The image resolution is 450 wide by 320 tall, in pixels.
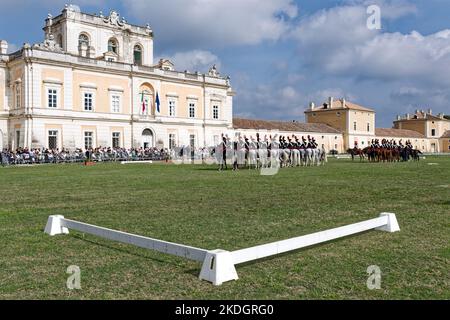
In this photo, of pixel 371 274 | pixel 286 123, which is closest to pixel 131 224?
pixel 371 274

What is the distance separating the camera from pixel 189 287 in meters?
4.32

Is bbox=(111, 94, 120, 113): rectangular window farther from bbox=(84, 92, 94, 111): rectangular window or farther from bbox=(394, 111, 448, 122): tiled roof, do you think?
bbox=(394, 111, 448, 122): tiled roof

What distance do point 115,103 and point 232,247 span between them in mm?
44496

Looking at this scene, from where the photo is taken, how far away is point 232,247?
578 cm

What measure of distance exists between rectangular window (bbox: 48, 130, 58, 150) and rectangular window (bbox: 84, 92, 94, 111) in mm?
4329

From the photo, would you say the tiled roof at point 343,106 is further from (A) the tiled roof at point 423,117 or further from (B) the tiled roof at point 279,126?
(A) the tiled roof at point 423,117

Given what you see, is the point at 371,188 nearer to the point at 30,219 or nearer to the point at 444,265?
the point at 444,265

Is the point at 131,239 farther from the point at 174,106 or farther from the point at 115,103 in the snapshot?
the point at 174,106

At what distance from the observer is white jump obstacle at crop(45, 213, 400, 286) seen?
173 inches

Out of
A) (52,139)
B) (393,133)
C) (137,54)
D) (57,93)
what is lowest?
(52,139)

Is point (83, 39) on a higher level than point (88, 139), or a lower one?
higher

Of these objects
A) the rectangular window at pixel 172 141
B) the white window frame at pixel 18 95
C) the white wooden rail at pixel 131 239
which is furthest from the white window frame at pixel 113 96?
the white wooden rail at pixel 131 239

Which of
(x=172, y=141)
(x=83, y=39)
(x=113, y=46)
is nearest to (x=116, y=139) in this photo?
(x=172, y=141)
